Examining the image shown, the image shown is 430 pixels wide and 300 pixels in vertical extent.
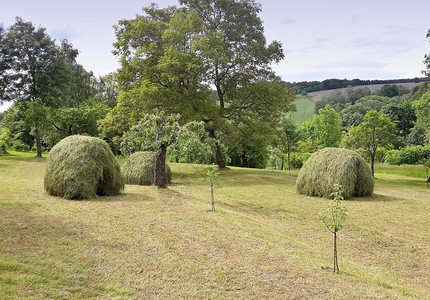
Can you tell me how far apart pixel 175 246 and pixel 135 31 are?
20464 mm

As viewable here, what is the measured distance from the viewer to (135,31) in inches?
916

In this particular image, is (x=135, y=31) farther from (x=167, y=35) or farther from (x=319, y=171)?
(x=319, y=171)

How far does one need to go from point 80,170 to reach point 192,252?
636 centimetres

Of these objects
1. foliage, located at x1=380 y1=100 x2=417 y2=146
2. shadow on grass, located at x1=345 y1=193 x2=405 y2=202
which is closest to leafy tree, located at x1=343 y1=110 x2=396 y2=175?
shadow on grass, located at x1=345 y1=193 x2=405 y2=202

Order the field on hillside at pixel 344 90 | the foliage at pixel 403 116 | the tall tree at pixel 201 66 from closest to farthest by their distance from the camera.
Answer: the tall tree at pixel 201 66, the foliage at pixel 403 116, the field on hillside at pixel 344 90

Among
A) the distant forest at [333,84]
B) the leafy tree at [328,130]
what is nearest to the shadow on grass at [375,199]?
the leafy tree at [328,130]

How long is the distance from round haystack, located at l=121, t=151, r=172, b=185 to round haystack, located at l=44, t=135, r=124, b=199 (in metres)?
5.34

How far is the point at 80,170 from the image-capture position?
36.1 feet

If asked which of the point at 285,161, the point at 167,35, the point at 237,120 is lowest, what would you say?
the point at 285,161

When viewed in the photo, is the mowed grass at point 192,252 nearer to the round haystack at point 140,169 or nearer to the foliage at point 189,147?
the foliage at point 189,147

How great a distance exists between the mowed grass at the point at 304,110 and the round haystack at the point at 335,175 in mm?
70670

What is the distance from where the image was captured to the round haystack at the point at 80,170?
36.0ft

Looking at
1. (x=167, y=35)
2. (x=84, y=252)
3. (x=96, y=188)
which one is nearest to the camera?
(x=84, y=252)

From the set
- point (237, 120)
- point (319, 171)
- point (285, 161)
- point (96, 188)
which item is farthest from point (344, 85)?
point (96, 188)
